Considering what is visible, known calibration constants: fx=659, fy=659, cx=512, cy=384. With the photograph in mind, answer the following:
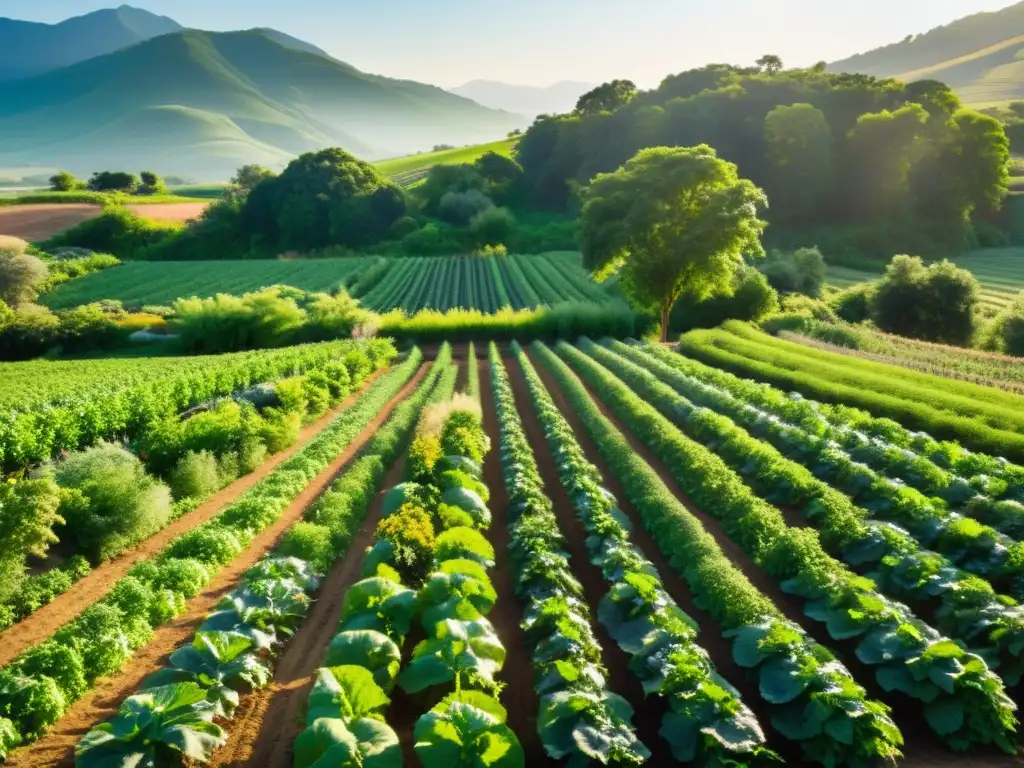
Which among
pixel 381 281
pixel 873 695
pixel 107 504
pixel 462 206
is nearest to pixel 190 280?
pixel 381 281

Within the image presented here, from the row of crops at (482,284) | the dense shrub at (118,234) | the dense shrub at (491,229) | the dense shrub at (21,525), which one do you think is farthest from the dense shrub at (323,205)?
the dense shrub at (21,525)

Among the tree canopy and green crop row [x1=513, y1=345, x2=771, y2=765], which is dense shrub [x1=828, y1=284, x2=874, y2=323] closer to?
the tree canopy

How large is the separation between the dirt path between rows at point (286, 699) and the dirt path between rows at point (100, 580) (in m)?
3.95

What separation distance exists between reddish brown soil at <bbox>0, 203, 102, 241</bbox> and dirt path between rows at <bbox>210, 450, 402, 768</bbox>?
255ft

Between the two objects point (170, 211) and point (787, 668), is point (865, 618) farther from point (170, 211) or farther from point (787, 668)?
point (170, 211)

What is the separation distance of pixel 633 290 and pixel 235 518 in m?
28.3

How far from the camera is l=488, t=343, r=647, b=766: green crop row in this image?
21.3 ft

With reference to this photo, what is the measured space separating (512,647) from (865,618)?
4615 millimetres

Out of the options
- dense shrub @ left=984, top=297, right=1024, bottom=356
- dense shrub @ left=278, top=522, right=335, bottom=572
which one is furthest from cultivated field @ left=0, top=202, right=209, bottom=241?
dense shrub @ left=984, top=297, right=1024, bottom=356

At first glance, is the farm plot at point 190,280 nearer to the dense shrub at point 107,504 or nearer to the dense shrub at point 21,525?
the dense shrub at point 107,504

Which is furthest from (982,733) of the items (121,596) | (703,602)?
(121,596)

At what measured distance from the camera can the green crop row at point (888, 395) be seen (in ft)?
51.1

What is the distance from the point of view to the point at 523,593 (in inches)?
389

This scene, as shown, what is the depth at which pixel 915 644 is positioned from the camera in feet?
25.5
